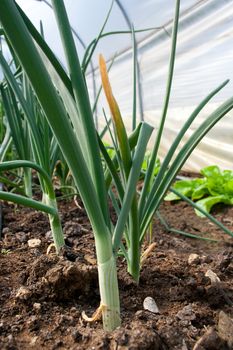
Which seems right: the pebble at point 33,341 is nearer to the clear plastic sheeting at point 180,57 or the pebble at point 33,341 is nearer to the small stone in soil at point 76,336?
the small stone in soil at point 76,336

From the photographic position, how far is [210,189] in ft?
5.89

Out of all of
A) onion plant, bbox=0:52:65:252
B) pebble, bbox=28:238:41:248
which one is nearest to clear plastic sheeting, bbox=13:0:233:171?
onion plant, bbox=0:52:65:252

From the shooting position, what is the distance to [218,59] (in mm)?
2432

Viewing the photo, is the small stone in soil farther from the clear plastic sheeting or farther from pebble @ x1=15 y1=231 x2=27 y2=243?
the clear plastic sheeting

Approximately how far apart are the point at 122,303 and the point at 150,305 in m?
0.04

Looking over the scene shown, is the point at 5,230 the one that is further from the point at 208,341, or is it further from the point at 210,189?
the point at 210,189

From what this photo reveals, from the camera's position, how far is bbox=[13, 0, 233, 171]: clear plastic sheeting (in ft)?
7.97

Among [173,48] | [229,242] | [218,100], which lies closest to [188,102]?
[218,100]

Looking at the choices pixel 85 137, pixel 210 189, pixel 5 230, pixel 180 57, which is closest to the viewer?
pixel 85 137

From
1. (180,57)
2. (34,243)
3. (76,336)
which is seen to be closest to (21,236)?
(34,243)

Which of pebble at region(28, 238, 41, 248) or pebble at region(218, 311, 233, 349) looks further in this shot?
pebble at region(28, 238, 41, 248)

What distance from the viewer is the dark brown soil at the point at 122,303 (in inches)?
17.7

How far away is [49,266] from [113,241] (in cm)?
20

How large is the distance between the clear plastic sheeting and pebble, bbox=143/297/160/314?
186 cm
